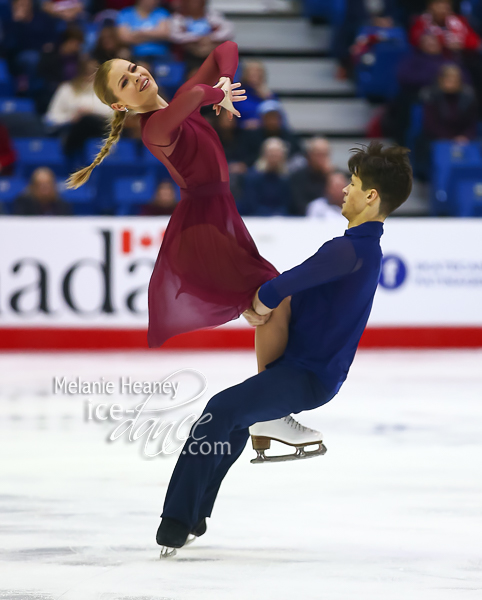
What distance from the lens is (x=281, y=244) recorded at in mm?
7461

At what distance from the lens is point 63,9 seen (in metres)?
9.72

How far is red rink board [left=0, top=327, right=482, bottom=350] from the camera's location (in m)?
7.37

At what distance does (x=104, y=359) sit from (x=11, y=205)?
1661mm

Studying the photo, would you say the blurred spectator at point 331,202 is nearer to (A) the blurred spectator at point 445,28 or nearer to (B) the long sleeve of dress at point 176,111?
(A) the blurred spectator at point 445,28

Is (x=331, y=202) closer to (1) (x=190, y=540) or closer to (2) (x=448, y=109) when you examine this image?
(2) (x=448, y=109)

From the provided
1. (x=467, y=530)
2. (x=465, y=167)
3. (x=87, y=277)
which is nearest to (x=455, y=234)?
(x=465, y=167)

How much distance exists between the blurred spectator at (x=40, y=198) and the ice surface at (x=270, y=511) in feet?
7.47

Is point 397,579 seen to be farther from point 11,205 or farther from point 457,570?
point 11,205

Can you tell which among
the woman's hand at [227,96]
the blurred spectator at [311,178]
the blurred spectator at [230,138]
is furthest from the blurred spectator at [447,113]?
the woman's hand at [227,96]

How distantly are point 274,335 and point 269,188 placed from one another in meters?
5.31

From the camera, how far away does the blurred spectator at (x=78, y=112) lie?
8430 mm

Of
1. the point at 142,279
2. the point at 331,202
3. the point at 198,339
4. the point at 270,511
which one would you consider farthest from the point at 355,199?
the point at 331,202

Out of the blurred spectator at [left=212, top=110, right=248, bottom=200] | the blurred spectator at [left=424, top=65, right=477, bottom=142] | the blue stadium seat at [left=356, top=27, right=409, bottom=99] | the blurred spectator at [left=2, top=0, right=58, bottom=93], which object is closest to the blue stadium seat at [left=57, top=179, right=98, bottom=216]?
the blurred spectator at [left=212, top=110, right=248, bottom=200]

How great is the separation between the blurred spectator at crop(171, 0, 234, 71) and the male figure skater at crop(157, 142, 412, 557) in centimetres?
688
